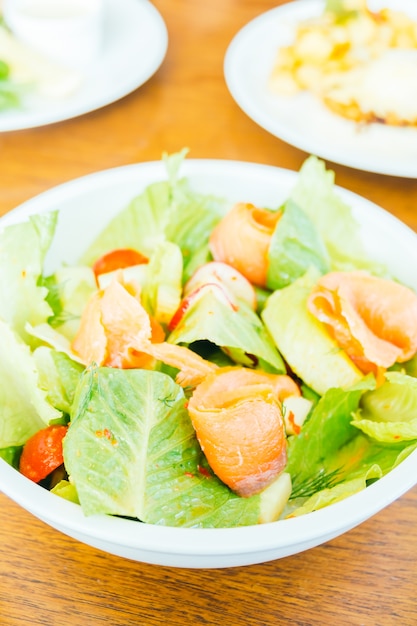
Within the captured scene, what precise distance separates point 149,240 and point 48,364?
0.28m

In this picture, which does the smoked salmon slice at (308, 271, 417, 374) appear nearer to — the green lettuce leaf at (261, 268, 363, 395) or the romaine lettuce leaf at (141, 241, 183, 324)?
the green lettuce leaf at (261, 268, 363, 395)

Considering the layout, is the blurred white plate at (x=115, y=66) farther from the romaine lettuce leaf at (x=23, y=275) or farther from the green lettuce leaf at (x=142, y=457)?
the green lettuce leaf at (x=142, y=457)

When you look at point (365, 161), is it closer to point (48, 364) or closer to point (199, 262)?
point (199, 262)

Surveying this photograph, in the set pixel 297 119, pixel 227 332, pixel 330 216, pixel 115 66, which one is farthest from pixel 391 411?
pixel 115 66

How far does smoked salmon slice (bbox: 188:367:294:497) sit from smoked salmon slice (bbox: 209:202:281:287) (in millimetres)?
229

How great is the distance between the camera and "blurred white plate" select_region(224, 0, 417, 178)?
1.23 m

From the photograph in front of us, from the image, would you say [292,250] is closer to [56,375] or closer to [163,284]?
[163,284]

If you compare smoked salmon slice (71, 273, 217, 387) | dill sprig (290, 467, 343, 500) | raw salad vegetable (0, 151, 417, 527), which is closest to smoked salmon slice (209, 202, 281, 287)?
raw salad vegetable (0, 151, 417, 527)

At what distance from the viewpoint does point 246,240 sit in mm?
872

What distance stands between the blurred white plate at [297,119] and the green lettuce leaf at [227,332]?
517 millimetres

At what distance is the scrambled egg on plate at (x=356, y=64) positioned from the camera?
137 cm

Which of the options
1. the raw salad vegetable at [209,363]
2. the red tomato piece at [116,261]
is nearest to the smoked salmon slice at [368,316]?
the raw salad vegetable at [209,363]

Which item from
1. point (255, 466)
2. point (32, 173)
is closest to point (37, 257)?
point (255, 466)

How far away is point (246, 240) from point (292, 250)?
6 centimetres
